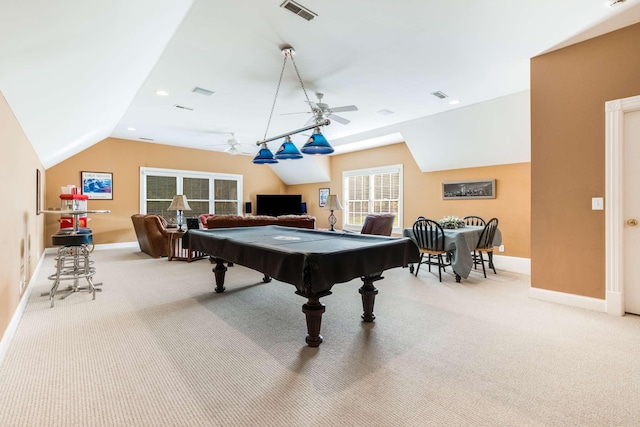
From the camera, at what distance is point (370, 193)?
27.5 feet

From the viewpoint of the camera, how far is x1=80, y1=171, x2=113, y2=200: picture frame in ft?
24.0

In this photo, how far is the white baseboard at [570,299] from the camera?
309 centimetres

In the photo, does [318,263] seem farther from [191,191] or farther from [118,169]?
[191,191]

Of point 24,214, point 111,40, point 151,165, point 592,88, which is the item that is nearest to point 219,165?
point 151,165

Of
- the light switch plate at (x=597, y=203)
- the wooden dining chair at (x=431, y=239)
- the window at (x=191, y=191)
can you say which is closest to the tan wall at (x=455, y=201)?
the wooden dining chair at (x=431, y=239)

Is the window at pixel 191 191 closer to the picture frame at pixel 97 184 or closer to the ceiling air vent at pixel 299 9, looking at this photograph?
the picture frame at pixel 97 184

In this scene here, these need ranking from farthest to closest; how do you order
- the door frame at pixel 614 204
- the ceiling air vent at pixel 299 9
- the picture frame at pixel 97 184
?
the picture frame at pixel 97 184 < the door frame at pixel 614 204 < the ceiling air vent at pixel 299 9

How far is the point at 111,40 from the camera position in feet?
8.32

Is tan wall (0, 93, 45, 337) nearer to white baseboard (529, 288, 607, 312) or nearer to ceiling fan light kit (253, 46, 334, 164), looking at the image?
ceiling fan light kit (253, 46, 334, 164)

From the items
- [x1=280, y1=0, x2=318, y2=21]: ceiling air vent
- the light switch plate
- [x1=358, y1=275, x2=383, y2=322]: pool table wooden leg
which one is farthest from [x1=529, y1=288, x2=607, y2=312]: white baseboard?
[x1=280, y1=0, x2=318, y2=21]: ceiling air vent

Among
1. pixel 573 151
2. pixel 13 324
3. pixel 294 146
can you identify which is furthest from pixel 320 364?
pixel 573 151

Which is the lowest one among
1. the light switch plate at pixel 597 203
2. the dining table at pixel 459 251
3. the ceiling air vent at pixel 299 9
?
the dining table at pixel 459 251

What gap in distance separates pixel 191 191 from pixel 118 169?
1916mm

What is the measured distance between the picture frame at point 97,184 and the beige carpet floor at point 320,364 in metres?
4.75
